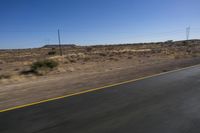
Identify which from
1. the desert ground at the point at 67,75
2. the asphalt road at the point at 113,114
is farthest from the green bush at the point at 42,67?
the asphalt road at the point at 113,114

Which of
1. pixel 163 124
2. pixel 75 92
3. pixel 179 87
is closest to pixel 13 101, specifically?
pixel 75 92

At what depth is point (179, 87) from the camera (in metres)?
9.48

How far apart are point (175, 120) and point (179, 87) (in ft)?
14.9

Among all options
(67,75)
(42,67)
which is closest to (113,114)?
(67,75)

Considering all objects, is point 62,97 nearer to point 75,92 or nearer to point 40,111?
point 75,92

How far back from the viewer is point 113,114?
5902mm

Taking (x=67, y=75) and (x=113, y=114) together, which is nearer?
(x=113, y=114)

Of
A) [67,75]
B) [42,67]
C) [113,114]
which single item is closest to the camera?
[113,114]

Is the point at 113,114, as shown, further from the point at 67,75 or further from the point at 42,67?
the point at 42,67

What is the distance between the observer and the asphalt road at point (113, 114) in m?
4.91

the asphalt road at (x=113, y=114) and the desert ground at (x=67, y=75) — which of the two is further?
the desert ground at (x=67, y=75)

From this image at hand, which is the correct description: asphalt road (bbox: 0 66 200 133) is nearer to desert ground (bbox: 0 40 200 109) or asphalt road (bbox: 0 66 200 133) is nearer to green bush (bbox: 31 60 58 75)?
desert ground (bbox: 0 40 200 109)

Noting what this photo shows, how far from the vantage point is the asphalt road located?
491 centimetres

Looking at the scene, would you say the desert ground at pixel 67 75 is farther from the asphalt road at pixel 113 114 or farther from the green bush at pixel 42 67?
the asphalt road at pixel 113 114
